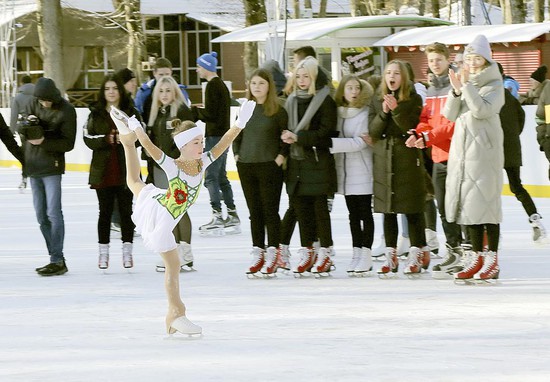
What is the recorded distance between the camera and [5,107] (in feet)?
97.7

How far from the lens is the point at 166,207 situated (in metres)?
7.70

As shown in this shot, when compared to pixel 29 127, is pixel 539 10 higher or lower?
higher

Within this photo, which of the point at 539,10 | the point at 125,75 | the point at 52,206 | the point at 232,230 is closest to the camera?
the point at 52,206

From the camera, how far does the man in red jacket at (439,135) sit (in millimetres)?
9859

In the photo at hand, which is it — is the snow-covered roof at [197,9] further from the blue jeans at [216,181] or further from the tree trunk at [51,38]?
the blue jeans at [216,181]

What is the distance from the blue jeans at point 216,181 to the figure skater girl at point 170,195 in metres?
5.86

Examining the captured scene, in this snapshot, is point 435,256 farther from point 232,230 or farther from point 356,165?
point 232,230

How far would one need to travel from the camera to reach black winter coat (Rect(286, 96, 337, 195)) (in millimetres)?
10055

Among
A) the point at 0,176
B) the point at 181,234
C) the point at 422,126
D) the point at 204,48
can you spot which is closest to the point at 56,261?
the point at 181,234

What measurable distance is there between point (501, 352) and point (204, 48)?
155 ft

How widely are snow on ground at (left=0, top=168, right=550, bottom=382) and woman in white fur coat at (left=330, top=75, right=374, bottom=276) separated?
0.91 feet

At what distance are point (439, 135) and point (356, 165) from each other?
0.66m

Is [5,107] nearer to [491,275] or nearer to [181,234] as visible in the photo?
[181,234]

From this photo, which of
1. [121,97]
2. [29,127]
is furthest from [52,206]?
[121,97]
